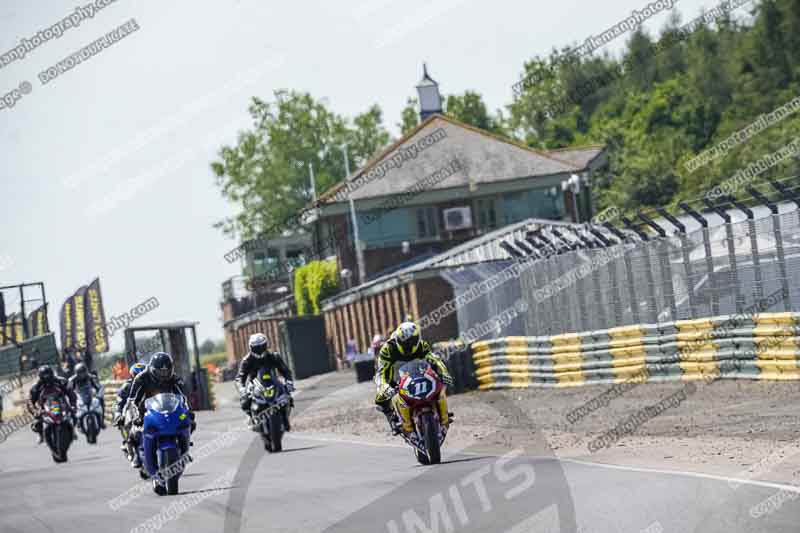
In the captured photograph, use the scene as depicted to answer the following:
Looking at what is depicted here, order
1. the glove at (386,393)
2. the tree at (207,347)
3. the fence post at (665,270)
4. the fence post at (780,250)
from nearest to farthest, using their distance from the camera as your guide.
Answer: the glove at (386,393), the fence post at (780,250), the fence post at (665,270), the tree at (207,347)

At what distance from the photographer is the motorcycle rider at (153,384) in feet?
52.5


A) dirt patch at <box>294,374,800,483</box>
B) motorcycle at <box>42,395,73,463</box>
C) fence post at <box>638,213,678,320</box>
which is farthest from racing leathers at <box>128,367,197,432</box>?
fence post at <box>638,213,678,320</box>

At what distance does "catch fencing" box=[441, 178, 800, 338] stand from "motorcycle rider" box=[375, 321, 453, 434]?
6599 mm

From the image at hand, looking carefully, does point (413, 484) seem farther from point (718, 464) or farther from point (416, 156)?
point (416, 156)

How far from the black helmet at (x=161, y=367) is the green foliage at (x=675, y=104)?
5131cm

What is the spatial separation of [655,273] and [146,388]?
39.0 feet

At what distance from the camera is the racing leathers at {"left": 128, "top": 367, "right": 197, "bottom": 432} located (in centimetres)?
1603

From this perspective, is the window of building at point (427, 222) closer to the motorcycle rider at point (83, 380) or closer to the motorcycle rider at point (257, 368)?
the motorcycle rider at point (83, 380)

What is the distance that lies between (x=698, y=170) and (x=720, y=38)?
24525 mm

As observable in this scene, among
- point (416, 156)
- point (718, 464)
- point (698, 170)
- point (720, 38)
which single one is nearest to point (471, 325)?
point (718, 464)

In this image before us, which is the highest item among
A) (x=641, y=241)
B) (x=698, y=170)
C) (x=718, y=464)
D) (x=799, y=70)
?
(x=799, y=70)

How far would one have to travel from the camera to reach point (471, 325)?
34.9m

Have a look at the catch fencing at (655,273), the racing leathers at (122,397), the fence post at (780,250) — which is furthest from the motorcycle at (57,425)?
the fence post at (780,250)

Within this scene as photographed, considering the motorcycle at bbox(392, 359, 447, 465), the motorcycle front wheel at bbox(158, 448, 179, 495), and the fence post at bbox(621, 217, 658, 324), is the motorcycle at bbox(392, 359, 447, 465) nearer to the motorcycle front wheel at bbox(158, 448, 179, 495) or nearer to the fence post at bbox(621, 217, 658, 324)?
the motorcycle front wheel at bbox(158, 448, 179, 495)
